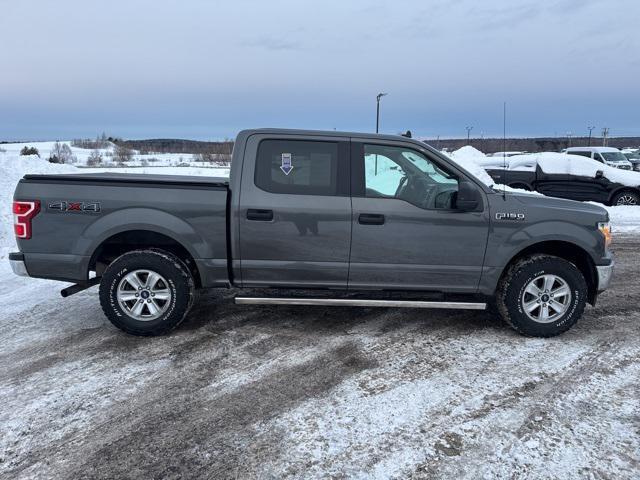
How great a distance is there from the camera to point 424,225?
4422mm

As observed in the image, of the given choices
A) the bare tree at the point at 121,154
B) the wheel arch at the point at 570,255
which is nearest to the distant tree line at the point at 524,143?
the wheel arch at the point at 570,255

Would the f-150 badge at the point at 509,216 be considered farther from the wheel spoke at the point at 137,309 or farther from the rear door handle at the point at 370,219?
the wheel spoke at the point at 137,309

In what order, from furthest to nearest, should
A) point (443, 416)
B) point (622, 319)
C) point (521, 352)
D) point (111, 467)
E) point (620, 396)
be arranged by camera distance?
point (622, 319)
point (521, 352)
point (620, 396)
point (443, 416)
point (111, 467)

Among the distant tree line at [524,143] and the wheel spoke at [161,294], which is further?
the distant tree line at [524,143]

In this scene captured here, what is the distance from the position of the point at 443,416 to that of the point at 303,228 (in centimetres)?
205

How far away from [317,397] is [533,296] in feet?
8.09

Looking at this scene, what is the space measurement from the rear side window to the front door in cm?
23

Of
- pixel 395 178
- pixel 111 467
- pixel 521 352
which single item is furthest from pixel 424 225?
pixel 111 467

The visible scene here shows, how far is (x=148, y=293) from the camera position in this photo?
4480 millimetres

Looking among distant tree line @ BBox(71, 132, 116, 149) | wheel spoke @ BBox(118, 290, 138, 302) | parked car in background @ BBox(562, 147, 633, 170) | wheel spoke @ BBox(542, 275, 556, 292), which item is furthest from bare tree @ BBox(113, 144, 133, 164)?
wheel spoke @ BBox(542, 275, 556, 292)

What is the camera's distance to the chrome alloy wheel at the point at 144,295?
445cm

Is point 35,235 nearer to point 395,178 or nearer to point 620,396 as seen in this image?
point 395,178

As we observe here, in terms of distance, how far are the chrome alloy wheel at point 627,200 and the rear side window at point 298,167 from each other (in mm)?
13172

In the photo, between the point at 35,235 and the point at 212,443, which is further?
the point at 35,235
